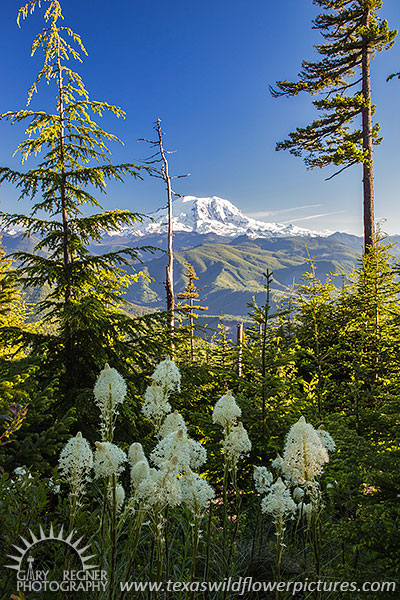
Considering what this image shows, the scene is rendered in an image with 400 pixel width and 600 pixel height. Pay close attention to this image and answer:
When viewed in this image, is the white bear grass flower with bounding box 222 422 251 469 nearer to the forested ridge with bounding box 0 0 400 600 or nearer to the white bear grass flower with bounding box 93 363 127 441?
the forested ridge with bounding box 0 0 400 600

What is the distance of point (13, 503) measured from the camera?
2.69 m

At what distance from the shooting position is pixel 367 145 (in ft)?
45.0

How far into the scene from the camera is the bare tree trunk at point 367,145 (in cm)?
1356

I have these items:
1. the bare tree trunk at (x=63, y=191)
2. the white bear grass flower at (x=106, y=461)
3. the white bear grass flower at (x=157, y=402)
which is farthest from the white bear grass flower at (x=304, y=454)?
the bare tree trunk at (x=63, y=191)

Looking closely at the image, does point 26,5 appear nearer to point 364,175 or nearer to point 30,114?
point 30,114

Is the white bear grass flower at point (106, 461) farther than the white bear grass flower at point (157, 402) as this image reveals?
No

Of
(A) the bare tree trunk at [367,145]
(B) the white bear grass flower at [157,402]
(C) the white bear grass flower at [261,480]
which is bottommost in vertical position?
(C) the white bear grass flower at [261,480]

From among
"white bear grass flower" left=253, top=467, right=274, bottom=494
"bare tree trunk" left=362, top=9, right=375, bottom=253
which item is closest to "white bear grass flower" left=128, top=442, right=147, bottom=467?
"white bear grass flower" left=253, top=467, right=274, bottom=494

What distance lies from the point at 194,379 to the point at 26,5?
8840 millimetres

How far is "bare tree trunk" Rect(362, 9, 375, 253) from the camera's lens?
44.5 ft

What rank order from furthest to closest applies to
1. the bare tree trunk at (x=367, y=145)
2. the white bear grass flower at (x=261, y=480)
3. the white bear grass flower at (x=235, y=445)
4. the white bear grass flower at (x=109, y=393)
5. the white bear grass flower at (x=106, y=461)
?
the bare tree trunk at (x=367, y=145) → the white bear grass flower at (x=261, y=480) → the white bear grass flower at (x=235, y=445) → the white bear grass flower at (x=109, y=393) → the white bear grass flower at (x=106, y=461)

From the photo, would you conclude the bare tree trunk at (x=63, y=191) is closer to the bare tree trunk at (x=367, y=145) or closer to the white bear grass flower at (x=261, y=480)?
the white bear grass flower at (x=261, y=480)

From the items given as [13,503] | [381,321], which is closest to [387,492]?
[13,503]

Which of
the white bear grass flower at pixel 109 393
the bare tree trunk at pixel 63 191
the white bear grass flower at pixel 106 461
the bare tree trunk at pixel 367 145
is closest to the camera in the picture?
the white bear grass flower at pixel 106 461
